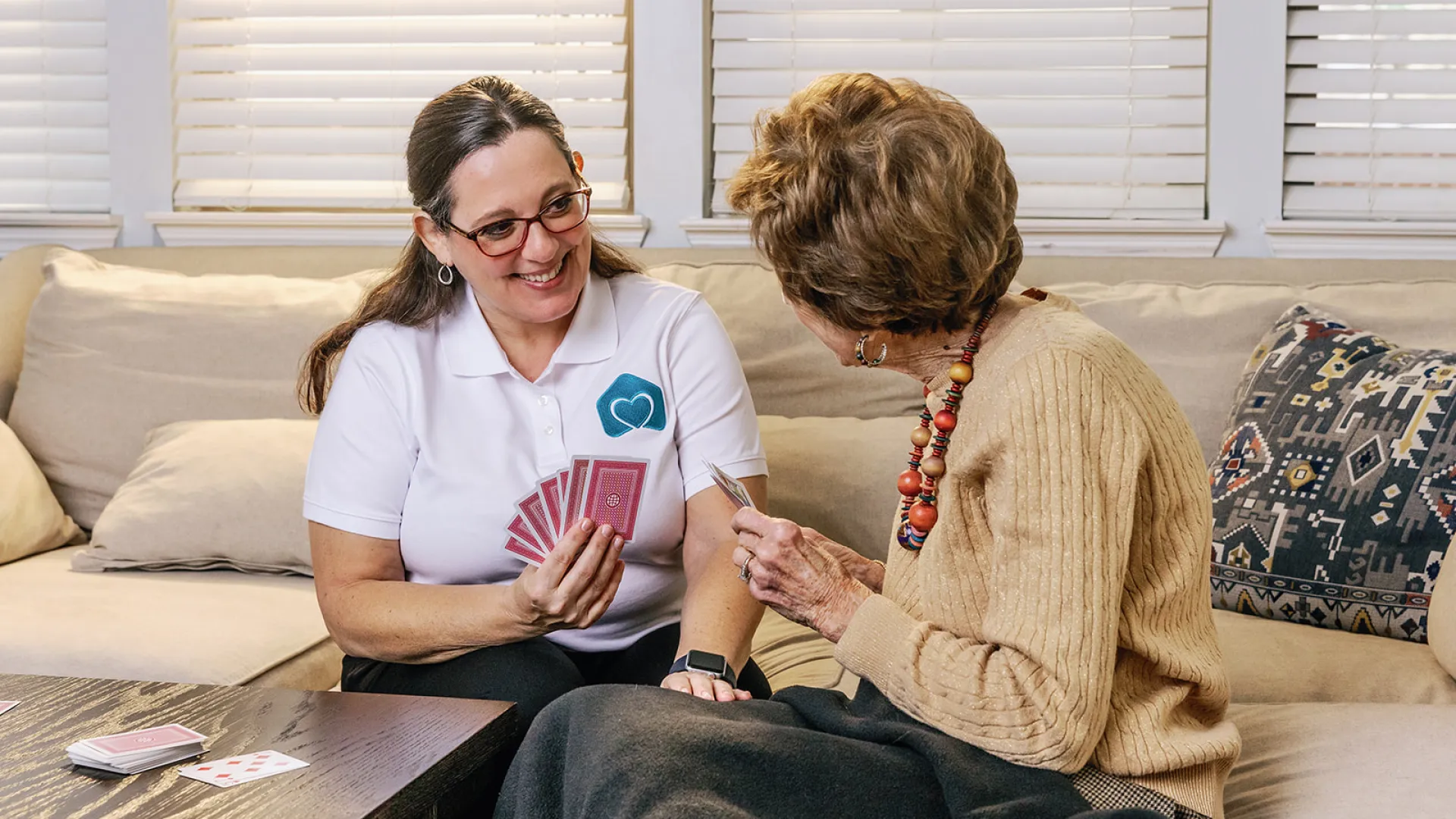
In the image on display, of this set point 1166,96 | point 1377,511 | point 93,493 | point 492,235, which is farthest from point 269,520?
point 1166,96

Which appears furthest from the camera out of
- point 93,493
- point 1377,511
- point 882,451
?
point 93,493

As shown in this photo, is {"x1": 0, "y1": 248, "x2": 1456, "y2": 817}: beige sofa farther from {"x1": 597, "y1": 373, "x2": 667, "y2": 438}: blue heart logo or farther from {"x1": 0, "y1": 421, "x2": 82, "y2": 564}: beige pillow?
{"x1": 597, "y1": 373, "x2": 667, "y2": 438}: blue heart logo

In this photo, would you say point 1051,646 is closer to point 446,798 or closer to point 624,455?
point 446,798

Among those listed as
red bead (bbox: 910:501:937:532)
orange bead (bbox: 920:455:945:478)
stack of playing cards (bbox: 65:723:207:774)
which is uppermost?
orange bead (bbox: 920:455:945:478)

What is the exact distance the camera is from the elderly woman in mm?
1195

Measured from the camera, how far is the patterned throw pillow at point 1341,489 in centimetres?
204

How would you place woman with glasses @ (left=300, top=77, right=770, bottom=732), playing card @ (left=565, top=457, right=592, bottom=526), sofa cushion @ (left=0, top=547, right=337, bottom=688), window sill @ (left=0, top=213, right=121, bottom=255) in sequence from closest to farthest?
1. playing card @ (left=565, top=457, right=592, bottom=526)
2. woman with glasses @ (left=300, top=77, right=770, bottom=732)
3. sofa cushion @ (left=0, top=547, right=337, bottom=688)
4. window sill @ (left=0, top=213, right=121, bottom=255)

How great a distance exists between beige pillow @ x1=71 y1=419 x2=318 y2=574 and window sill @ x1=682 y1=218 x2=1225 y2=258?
1136 millimetres

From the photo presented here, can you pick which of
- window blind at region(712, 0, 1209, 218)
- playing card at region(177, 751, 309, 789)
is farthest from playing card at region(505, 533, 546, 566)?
window blind at region(712, 0, 1209, 218)

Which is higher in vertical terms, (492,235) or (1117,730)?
(492,235)

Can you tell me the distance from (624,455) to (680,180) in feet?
4.49

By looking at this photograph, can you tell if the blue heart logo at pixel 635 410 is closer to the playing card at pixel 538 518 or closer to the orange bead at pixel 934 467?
the playing card at pixel 538 518

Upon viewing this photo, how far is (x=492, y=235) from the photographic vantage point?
1.83 metres

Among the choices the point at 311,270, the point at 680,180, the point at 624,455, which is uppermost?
the point at 680,180
